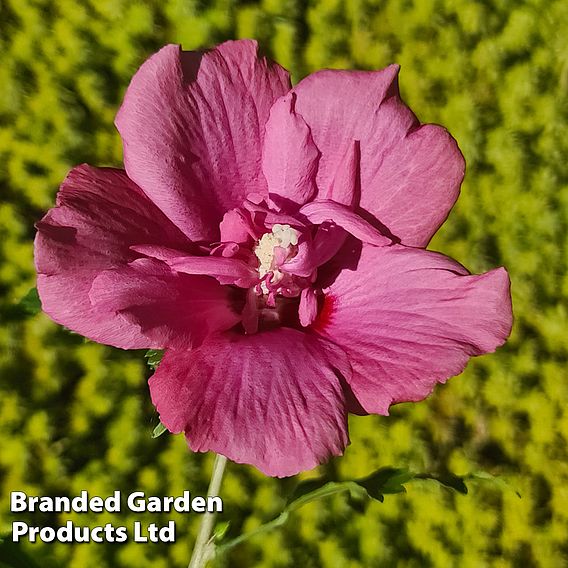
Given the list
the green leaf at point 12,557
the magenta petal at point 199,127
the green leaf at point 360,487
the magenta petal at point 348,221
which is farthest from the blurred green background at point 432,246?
the magenta petal at point 348,221

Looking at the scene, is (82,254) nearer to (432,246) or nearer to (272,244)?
(272,244)

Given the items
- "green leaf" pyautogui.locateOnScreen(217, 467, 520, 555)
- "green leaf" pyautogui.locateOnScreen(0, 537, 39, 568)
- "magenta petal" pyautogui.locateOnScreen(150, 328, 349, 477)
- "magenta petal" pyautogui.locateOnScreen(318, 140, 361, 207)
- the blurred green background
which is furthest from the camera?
the blurred green background

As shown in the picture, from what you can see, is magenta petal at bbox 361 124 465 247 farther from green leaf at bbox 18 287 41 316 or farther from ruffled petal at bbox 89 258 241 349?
green leaf at bbox 18 287 41 316

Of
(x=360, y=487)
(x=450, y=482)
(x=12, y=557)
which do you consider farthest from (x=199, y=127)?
(x=12, y=557)

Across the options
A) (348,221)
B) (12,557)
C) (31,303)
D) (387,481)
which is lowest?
(12,557)

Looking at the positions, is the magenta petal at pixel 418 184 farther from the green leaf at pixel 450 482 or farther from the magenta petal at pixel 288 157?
the green leaf at pixel 450 482

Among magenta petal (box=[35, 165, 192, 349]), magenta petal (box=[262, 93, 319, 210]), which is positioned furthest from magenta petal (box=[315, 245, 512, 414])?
magenta petal (box=[35, 165, 192, 349])
